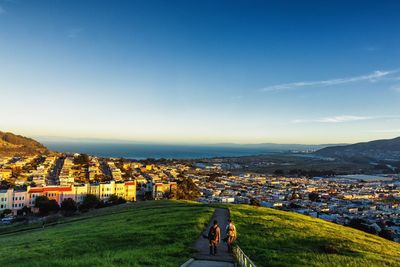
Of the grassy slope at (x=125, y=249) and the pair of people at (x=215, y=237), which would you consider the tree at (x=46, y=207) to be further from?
the pair of people at (x=215, y=237)

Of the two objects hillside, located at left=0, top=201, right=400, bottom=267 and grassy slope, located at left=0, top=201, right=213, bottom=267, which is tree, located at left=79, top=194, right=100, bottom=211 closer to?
grassy slope, located at left=0, top=201, right=213, bottom=267

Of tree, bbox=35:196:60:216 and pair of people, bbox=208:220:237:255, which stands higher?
pair of people, bbox=208:220:237:255

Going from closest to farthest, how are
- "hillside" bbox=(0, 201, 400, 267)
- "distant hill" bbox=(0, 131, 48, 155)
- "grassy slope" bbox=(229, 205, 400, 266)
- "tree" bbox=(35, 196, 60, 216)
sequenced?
"hillside" bbox=(0, 201, 400, 267)
"grassy slope" bbox=(229, 205, 400, 266)
"tree" bbox=(35, 196, 60, 216)
"distant hill" bbox=(0, 131, 48, 155)

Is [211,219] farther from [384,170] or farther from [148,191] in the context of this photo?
[384,170]

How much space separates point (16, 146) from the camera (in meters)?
173

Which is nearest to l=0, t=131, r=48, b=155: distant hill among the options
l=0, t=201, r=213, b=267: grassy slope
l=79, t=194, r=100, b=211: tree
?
l=79, t=194, r=100, b=211: tree

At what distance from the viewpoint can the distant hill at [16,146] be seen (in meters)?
157

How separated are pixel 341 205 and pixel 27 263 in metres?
63.3

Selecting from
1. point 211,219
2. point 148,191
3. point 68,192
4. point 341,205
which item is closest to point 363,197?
point 341,205

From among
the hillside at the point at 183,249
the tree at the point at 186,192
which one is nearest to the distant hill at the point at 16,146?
the tree at the point at 186,192

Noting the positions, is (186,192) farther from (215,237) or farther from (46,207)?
(215,237)

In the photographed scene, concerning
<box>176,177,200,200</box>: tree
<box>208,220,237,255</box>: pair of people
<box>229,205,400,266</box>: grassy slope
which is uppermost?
<box>208,220,237,255</box>: pair of people

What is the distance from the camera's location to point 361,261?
483 inches

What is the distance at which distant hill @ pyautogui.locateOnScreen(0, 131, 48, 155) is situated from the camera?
157 metres
